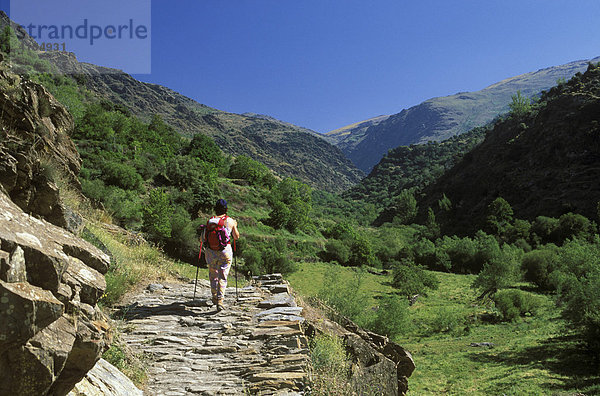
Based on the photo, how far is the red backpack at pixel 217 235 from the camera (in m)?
6.64

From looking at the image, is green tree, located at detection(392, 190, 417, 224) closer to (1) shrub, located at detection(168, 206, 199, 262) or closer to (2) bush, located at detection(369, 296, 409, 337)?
(2) bush, located at detection(369, 296, 409, 337)

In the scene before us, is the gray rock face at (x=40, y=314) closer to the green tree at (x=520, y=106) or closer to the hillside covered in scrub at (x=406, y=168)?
the green tree at (x=520, y=106)

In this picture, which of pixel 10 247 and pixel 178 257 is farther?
pixel 178 257

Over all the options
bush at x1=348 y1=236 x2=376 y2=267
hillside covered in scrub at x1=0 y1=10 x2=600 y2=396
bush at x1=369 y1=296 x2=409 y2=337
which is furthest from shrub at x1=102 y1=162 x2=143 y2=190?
bush at x1=348 y1=236 x2=376 y2=267

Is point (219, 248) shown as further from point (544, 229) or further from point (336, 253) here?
point (544, 229)

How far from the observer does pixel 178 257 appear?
29.5 m

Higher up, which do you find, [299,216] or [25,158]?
[25,158]

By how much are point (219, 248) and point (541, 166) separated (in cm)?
8804

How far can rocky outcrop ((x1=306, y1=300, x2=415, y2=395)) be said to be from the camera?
238 inches

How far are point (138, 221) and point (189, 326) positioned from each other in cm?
2726

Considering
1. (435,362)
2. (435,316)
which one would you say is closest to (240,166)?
(435,316)

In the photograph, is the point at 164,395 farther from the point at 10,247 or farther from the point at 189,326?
the point at 10,247

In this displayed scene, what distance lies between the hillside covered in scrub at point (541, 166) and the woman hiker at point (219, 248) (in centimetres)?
7113

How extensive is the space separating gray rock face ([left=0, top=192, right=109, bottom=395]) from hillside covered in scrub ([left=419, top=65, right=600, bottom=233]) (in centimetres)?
7418
